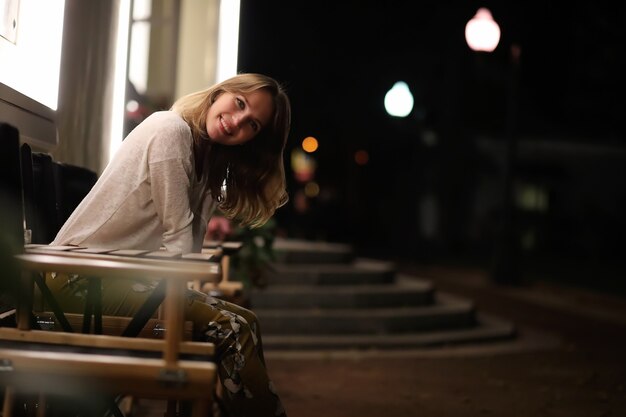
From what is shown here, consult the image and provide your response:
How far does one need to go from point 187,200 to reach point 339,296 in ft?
19.7

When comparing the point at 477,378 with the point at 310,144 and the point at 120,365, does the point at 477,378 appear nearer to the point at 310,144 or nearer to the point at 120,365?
the point at 120,365

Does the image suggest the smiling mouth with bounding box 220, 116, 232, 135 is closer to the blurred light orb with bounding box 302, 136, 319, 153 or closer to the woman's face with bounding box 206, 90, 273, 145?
the woman's face with bounding box 206, 90, 273, 145

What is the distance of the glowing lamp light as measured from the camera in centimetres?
1152

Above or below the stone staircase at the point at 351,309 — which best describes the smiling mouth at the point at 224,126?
above

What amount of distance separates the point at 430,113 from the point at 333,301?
6459 mm

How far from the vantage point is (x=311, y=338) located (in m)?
7.94

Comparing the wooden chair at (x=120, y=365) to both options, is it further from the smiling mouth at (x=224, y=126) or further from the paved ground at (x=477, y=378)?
the paved ground at (x=477, y=378)

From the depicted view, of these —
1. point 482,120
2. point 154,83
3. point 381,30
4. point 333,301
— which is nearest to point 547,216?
point 482,120

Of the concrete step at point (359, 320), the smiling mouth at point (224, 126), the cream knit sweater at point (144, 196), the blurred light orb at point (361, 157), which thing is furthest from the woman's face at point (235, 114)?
the blurred light orb at point (361, 157)

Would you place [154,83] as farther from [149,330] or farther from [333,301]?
[149,330]

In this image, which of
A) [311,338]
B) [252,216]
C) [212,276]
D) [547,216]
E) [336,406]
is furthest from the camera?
[547,216]

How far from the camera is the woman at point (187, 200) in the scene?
2830 mm

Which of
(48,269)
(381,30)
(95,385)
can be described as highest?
(381,30)

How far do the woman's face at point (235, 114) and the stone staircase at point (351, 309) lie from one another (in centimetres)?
435
